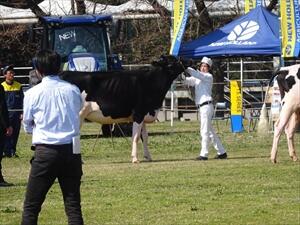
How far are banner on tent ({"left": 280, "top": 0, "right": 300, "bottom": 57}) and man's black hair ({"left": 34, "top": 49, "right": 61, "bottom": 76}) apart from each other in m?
17.0

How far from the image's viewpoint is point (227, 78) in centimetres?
3966

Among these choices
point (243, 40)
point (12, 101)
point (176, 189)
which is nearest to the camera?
point (176, 189)

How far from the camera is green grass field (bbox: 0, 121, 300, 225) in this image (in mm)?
12047

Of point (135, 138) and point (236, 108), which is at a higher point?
point (135, 138)

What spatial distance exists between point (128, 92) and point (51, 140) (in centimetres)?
1059

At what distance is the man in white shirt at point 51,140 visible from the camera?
959cm

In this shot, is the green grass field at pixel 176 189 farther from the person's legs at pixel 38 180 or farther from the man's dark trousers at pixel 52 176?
the person's legs at pixel 38 180

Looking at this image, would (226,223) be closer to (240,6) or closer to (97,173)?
(97,173)

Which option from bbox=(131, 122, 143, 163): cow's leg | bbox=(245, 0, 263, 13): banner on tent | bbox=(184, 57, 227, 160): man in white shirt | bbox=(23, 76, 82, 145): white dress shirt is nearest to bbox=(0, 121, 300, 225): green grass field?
bbox=(131, 122, 143, 163): cow's leg

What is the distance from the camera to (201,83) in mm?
19656

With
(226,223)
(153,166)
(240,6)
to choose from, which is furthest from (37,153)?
(240,6)

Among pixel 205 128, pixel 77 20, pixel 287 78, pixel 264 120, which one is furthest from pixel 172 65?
pixel 77 20

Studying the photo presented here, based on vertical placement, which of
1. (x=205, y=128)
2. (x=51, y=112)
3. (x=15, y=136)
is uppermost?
(x=51, y=112)

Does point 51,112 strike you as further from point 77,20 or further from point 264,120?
point 77,20
